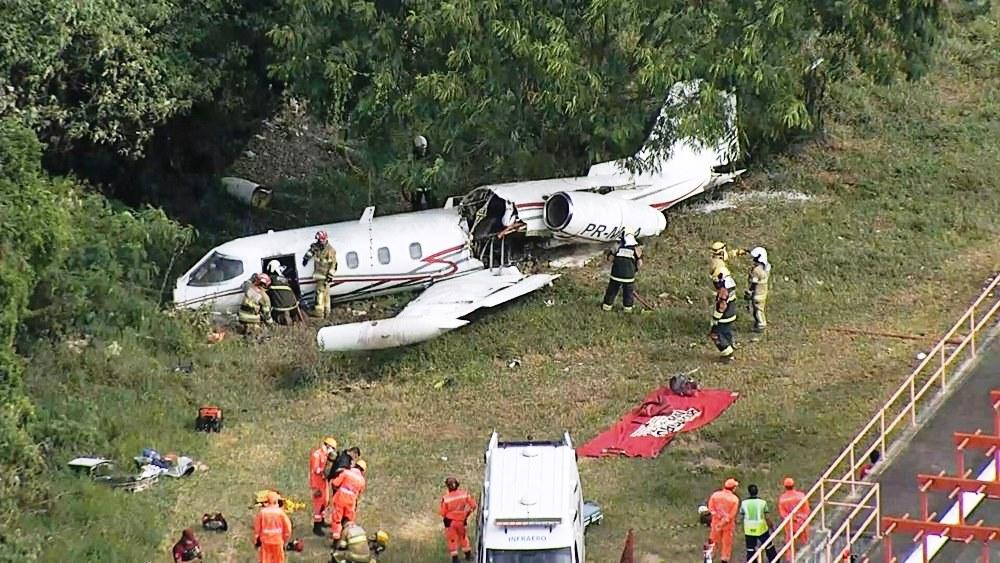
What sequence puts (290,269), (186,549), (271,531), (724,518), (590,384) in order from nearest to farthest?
(724,518) < (271,531) < (186,549) < (590,384) < (290,269)

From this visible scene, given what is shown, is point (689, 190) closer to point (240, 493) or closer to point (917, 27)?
point (917, 27)

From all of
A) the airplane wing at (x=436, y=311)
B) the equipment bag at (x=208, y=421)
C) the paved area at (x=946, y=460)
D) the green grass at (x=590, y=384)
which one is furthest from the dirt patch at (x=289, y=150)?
the paved area at (x=946, y=460)

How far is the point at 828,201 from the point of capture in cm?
3669

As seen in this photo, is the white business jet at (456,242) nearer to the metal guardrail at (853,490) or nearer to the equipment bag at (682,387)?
the equipment bag at (682,387)

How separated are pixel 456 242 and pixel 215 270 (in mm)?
4521

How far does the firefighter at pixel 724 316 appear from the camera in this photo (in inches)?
1150

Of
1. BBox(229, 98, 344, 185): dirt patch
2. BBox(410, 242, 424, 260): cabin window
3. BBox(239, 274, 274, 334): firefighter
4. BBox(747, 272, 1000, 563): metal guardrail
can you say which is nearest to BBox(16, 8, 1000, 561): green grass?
BBox(239, 274, 274, 334): firefighter

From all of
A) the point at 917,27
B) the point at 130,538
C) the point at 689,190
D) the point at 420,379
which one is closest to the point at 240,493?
the point at 130,538

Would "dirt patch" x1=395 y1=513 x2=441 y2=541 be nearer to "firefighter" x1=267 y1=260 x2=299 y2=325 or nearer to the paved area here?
the paved area

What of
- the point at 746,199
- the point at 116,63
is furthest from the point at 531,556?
the point at 746,199

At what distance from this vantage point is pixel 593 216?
3325 cm

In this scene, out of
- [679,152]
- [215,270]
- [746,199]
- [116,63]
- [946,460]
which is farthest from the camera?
[746,199]

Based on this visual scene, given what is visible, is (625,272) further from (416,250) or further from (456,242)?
(416,250)

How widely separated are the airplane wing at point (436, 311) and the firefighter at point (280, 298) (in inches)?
66.7
